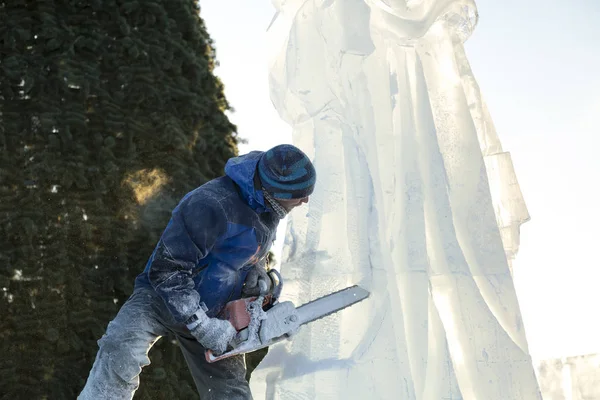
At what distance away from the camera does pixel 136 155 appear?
398cm

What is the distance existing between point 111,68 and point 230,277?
1.90m

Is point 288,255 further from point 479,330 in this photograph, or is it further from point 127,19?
point 127,19

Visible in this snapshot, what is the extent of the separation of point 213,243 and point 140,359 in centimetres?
52

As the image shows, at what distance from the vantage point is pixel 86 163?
387cm

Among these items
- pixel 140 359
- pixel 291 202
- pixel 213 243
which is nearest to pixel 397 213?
pixel 291 202

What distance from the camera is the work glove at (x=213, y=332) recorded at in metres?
2.50

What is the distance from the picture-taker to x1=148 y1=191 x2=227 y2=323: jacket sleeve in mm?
2477

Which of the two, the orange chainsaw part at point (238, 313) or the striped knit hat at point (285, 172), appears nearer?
the striped knit hat at point (285, 172)

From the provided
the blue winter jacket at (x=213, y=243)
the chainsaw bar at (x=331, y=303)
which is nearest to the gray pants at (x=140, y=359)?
the blue winter jacket at (x=213, y=243)

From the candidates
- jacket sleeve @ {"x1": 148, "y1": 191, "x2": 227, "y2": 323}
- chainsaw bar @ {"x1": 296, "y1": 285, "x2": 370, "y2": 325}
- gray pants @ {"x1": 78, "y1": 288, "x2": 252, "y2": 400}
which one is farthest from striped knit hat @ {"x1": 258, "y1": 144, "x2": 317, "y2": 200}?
gray pants @ {"x1": 78, "y1": 288, "x2": 252, "y2": 400}

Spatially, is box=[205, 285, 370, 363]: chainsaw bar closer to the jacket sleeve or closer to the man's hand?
the man's hand

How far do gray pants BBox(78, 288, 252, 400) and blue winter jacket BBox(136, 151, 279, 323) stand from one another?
0.14m

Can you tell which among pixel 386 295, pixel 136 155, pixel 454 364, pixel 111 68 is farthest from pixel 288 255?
pixel 111 68

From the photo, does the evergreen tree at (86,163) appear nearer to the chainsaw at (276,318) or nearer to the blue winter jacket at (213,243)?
the blue winter jacket at (213,243)
